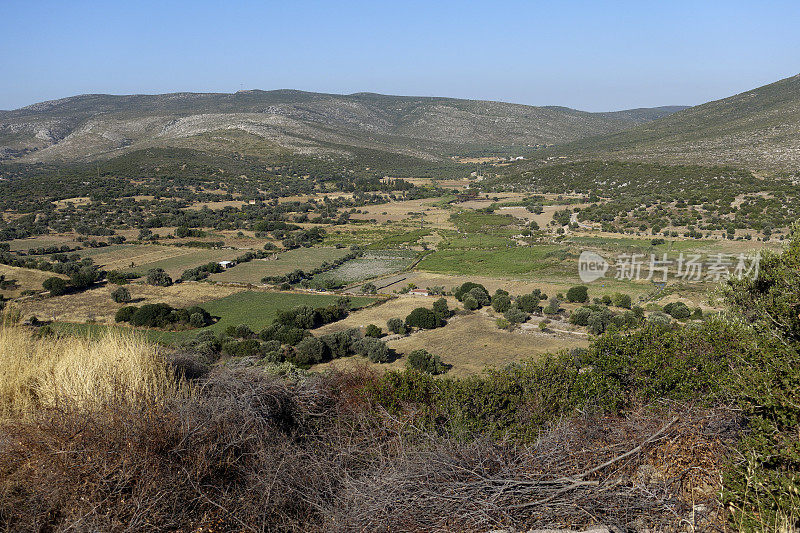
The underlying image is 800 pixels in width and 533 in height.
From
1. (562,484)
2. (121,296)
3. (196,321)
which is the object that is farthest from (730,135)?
(562,484)

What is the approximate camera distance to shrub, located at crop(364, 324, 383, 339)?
1120 inches

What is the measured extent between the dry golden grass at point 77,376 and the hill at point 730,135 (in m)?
79.6

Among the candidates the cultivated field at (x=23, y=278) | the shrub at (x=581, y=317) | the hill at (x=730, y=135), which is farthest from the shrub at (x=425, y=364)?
the hill at (x=730, y=135)

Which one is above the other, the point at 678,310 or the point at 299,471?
the point at 299,471

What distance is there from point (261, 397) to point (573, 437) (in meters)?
4.74

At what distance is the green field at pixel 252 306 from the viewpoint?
3083 centimetres

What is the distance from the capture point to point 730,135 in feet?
281

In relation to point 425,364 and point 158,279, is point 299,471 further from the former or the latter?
point 158,279

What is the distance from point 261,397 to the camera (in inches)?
322

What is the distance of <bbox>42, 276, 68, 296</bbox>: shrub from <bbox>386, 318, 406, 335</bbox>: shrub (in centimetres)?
2623

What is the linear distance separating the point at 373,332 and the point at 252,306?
1191cm

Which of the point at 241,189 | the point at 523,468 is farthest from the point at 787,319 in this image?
the point at 241,189

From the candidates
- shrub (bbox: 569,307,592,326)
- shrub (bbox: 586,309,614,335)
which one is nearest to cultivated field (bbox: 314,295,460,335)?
shrub (bbox: 569,307,592,326)

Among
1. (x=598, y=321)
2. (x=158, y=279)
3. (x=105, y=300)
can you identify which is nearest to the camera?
(x=598, y=321)
